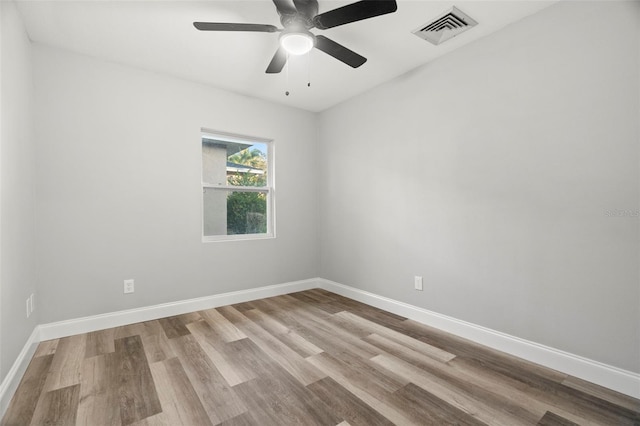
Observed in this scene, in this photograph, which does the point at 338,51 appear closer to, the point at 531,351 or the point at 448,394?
the point at 448,394

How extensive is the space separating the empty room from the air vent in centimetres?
2

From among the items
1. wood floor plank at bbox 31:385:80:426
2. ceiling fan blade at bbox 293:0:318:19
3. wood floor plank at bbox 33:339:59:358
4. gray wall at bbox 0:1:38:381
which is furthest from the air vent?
wood floor plank at bbox 33:339:59:358

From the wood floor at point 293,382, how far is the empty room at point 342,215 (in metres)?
0.02

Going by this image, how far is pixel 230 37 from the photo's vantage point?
2.36 metres

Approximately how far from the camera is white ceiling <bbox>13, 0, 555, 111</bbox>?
2.03 meters

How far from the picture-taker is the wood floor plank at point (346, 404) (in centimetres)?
149

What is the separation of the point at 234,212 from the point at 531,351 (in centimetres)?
310

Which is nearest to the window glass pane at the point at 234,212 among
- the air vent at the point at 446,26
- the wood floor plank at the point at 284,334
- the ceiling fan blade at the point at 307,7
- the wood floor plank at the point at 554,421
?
the wood floor plank at the point at 284,334

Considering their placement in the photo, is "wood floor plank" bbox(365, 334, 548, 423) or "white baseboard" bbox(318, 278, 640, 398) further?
"white baseboard" bbox(318, 278, 640, 398)

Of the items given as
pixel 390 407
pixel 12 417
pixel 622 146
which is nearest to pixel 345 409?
pixel 390 407

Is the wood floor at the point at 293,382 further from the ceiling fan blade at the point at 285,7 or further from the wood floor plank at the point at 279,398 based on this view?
the ceiling fan blade at the point at 285,7

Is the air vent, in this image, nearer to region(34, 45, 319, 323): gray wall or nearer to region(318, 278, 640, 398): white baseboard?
region(34, 45, 319, 323): gray wall

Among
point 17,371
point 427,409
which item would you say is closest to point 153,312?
point 17,371

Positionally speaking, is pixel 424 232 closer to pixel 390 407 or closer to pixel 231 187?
pixel 390 407
